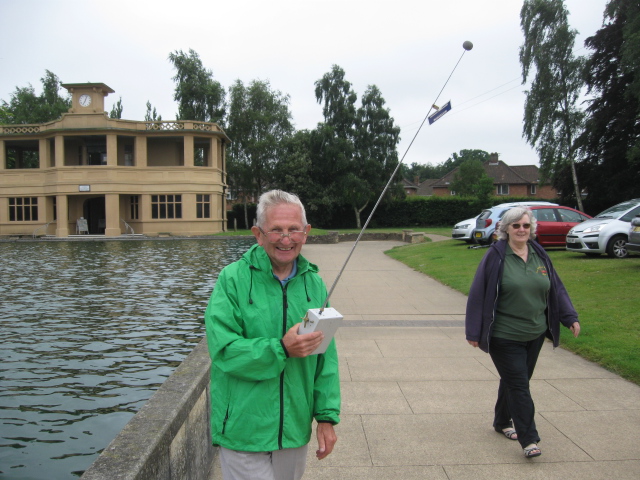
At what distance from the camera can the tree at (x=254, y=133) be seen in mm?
54406

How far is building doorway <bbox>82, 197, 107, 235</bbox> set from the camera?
48719mm

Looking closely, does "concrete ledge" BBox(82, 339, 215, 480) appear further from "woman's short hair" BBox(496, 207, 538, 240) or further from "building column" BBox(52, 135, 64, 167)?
"building column" BBox(52, 135, 64, 167)

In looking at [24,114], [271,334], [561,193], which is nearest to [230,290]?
[271,334]

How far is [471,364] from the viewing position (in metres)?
7.10

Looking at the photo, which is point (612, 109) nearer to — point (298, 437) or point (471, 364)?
point (471, 364)

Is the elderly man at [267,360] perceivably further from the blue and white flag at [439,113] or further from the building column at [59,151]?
the building column at [59,151]

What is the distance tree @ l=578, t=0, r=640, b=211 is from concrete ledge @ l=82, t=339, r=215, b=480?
34462 millimetres

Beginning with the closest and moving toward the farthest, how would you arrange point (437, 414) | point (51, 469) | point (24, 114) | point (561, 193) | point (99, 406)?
point (51, 469) → point (437, 414) → point (99, 406) → point (561, 193) → point (24, 114)

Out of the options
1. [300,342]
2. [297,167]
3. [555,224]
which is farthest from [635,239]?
[297,167]

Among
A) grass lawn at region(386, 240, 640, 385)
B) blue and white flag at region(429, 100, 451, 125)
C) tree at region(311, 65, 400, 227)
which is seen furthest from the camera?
tree at region(311, 65, 400, 227)

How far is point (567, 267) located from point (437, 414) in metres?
11.6

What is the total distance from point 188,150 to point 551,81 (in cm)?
2627

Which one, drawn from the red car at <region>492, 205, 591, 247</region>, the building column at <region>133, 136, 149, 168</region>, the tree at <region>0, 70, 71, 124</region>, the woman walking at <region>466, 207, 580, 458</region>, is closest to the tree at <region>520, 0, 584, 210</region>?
the red car at <region>492, 205, 591, 247</region>

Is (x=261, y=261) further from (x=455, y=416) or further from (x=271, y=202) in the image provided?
(x=455, y=416)
